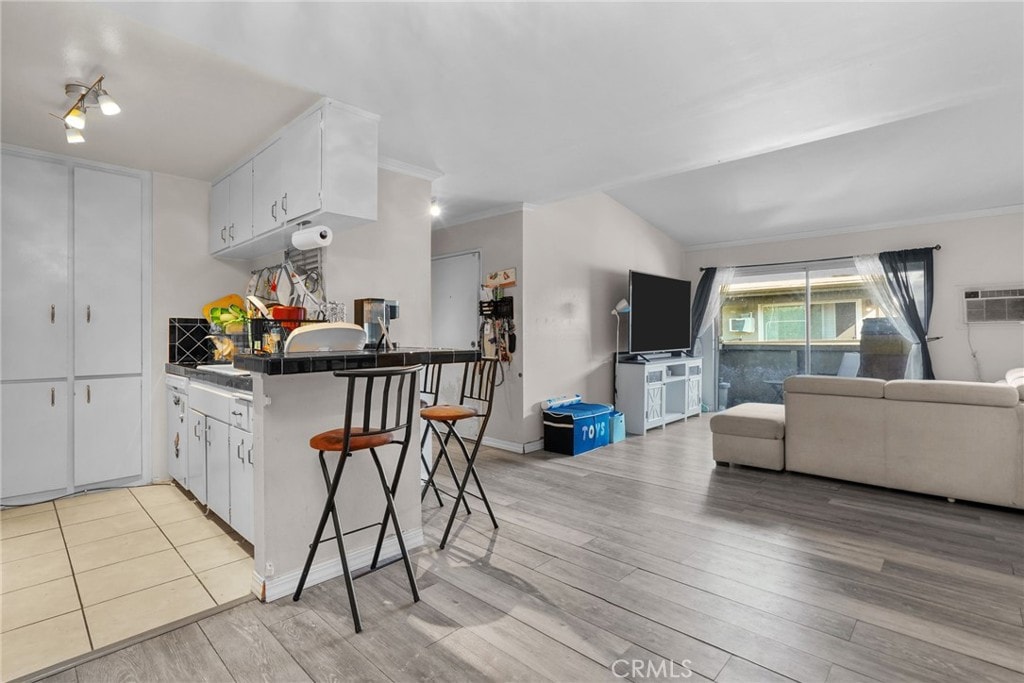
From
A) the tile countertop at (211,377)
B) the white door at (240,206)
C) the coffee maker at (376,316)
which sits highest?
the white door at (240,206)

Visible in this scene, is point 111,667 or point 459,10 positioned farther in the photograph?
point 459,10

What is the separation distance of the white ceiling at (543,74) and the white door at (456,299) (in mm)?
1397

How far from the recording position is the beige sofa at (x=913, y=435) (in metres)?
3.15

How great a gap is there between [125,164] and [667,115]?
3.77 metres

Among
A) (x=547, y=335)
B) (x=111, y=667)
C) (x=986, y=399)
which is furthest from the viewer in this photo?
(x=547, y=335)

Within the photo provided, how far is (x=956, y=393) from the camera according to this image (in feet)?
10.7

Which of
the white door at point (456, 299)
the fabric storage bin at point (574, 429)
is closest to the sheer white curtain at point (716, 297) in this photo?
the fabric storage bin at point (574, 429)

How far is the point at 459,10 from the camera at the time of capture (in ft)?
6.31

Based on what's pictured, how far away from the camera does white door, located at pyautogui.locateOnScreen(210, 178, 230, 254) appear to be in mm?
3641

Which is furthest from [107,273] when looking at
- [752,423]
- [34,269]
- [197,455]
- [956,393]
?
[956,393]

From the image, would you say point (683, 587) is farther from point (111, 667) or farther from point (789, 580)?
point (111, 667)

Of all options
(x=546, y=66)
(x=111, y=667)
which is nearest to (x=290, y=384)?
(x=111, y=667)

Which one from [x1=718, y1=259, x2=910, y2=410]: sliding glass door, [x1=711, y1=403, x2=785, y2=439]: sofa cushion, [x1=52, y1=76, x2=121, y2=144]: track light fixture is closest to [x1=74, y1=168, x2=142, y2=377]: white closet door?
[x1=52, y1=76, x2=121, y2=144]: track light fixture

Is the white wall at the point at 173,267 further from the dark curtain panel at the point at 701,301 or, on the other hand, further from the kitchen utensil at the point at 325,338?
the dark curtain panel at the point at 701,301
